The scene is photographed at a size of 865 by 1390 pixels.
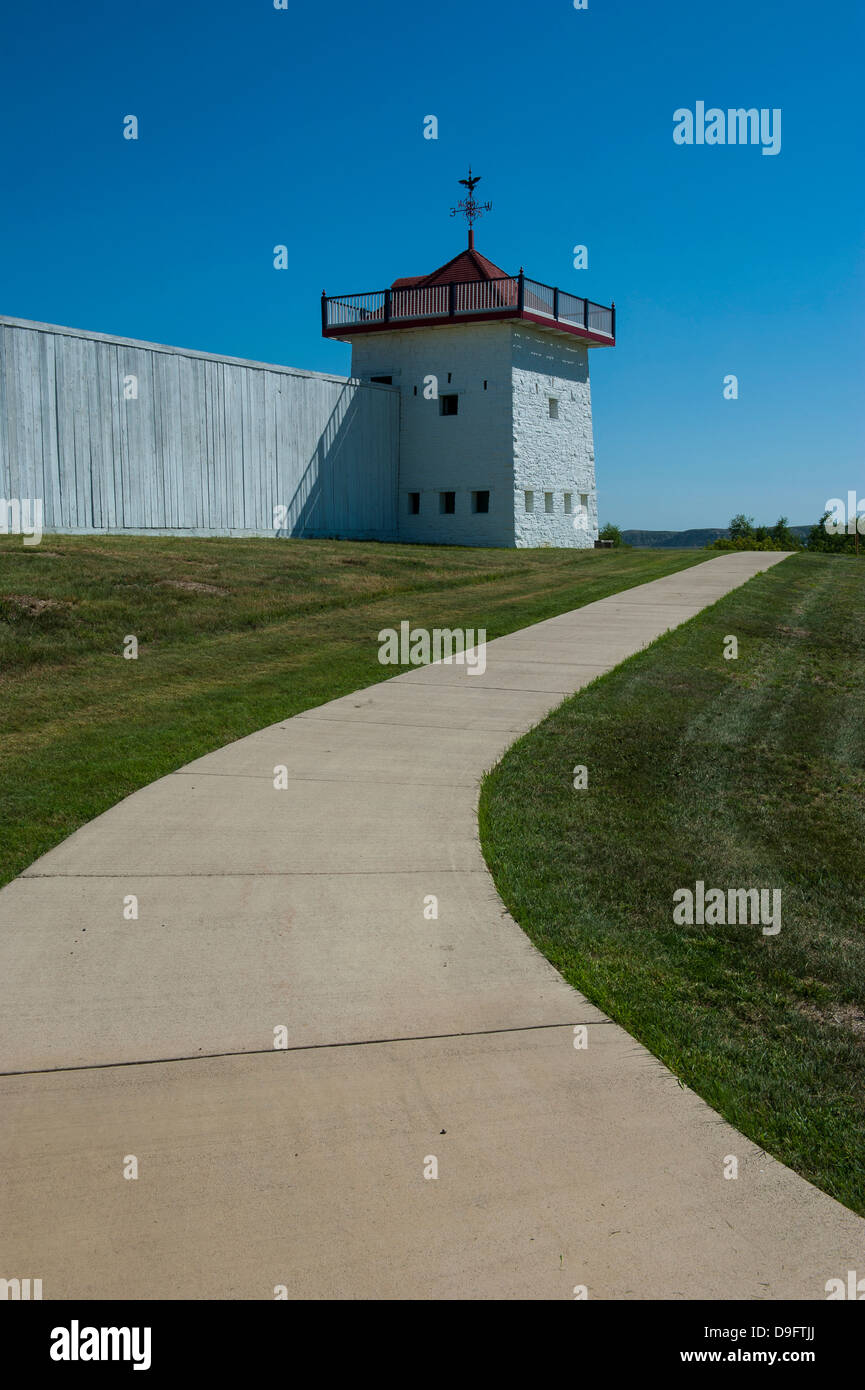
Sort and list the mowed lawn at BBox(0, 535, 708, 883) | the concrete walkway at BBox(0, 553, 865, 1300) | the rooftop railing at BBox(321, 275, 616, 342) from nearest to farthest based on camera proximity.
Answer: the concrete walkway at BBox(0, 553, 865, 1300), the mowed lawn at BBox(0, 535, 708, 883), the rooftop railing at BBox(321, 275, 616, 342)

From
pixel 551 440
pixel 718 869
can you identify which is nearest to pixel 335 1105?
pixel 718 869

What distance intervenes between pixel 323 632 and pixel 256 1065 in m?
10.5

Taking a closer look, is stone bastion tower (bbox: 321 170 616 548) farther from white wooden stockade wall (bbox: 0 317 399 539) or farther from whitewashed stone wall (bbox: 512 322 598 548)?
white wooden stockade wall (bbox: 0 317 399 539)

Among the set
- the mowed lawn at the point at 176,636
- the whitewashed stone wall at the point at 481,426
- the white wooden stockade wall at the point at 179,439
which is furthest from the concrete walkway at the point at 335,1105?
the whitewashed stone wall at the point at 481,426

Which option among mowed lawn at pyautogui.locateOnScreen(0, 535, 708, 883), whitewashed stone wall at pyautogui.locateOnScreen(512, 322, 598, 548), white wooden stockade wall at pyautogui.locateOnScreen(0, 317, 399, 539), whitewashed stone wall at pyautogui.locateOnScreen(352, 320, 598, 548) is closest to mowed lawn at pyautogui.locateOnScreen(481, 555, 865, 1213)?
mowed lawn at pyautogui.locateOnScreen(0, 535, 708, 883)

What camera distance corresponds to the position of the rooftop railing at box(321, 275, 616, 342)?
32438mm

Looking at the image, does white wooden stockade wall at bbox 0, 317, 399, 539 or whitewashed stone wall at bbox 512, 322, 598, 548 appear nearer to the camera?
white wooden stockade wall at bbox 0, 317, 399, 539

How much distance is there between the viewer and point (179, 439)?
25.2 m

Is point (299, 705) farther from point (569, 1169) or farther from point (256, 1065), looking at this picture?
point (569, 1169)

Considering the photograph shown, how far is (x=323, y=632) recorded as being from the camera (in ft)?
46.6

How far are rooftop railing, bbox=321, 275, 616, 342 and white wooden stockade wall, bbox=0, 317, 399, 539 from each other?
2.73 metres

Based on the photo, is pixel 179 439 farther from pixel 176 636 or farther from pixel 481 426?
pixel 176 636

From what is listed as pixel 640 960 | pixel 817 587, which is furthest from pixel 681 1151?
pixel 817 587
